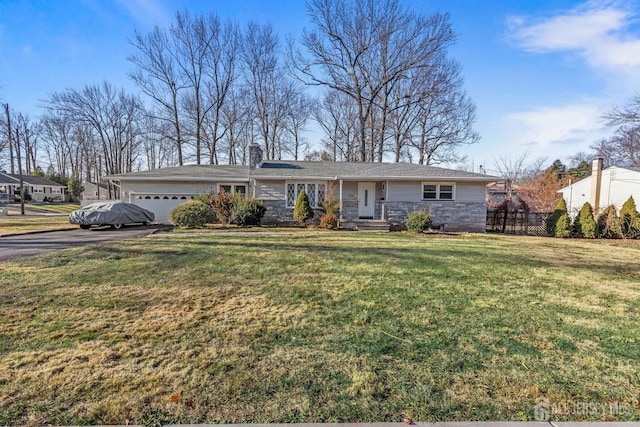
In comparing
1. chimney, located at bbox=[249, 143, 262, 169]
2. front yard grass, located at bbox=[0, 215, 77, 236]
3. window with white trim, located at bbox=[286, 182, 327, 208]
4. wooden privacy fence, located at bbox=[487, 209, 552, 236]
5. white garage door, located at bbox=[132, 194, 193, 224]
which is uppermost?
chimney, located at bbox=[249, 143, 262, 169]

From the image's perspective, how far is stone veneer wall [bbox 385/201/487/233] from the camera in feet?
49.1

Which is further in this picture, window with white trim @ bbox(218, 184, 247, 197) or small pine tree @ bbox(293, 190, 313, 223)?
window with white trim @ bbox(218, 184, 247, 197)

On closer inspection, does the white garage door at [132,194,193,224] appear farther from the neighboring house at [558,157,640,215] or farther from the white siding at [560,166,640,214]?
the white siding at [560,166,640,214]

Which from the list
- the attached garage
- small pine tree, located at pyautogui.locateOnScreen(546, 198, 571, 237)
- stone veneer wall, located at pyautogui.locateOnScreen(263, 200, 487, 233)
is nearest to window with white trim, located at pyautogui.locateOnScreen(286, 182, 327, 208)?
stone veneer wall, located at pyautogui.locateOnScreen(263, 200, 487, 233)

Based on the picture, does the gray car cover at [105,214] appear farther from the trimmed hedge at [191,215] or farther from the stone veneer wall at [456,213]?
the stone veneer wall at [456,213]

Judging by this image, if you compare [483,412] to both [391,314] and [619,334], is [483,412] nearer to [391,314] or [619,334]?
[391,314]

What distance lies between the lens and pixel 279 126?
29562mm

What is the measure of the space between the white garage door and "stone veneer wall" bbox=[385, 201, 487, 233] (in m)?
11.4

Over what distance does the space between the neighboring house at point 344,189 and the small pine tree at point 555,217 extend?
257 centimetres

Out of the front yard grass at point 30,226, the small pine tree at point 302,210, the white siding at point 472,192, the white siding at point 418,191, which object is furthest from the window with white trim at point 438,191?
the front yard grass at point 30,226

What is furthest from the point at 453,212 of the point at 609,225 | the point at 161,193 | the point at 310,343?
the point at 161,193

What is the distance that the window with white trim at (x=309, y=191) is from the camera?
1595 centimetres

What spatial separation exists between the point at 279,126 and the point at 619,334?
94.8 ft

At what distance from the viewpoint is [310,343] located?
2.96 m
